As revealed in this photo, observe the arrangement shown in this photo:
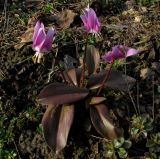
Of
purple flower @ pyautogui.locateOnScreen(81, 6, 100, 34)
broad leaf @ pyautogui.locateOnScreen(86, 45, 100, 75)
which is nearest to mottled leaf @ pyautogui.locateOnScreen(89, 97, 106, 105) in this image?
broad leaf @ pyautogui.locateOnScreen(86, 45, 100, 75)

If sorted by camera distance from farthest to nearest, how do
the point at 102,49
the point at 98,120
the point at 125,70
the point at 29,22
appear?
the point at 29,22
the point at 102,49
the point at 125,70
the point at 98,120

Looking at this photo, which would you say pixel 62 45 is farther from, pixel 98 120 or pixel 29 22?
pixel 98 120

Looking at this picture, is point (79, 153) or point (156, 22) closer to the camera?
point (79, 153)

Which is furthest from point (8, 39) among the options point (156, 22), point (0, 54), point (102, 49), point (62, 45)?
point (156, 22)

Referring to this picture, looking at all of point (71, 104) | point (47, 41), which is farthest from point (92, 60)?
point (47, 41)

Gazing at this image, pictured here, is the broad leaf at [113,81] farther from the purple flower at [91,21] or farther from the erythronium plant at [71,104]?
the purple flower at [91,21]

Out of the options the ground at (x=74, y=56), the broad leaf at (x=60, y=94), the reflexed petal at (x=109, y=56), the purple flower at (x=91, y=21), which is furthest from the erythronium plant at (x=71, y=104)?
the purple flower at (x=91, y=21)
